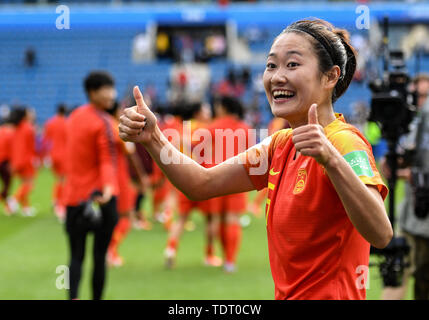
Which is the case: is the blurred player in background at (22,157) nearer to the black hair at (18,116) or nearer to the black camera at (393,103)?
the black hair at (18,116)

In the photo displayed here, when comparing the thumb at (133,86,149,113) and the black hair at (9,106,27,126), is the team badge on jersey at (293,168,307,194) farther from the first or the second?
the black hair at (9,106,27,126)

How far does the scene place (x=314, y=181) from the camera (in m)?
2.18

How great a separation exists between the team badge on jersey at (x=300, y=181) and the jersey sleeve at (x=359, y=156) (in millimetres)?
148

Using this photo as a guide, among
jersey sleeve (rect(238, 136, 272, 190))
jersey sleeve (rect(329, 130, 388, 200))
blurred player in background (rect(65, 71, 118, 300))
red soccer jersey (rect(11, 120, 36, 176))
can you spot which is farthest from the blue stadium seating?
jersey sleeve (rect(329, 130, 388, 200))

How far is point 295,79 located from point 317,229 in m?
0.51

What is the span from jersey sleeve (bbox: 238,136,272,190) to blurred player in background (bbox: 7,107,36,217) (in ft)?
34.3

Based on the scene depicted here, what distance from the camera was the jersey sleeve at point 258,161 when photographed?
Answer: 8.57ft

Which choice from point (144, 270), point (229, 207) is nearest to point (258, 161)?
point (229, 207)

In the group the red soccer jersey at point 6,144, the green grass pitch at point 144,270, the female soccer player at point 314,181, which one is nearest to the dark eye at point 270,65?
the female soccer player at point 314,181

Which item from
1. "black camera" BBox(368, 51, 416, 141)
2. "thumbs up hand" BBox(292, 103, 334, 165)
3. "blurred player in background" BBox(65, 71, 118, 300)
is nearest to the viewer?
"thumbs up hand" BBox(292, 103, 334, 165)

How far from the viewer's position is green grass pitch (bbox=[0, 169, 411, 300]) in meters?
6.63

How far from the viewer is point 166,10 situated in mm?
22703

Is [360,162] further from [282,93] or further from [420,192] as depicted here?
[420,192]
